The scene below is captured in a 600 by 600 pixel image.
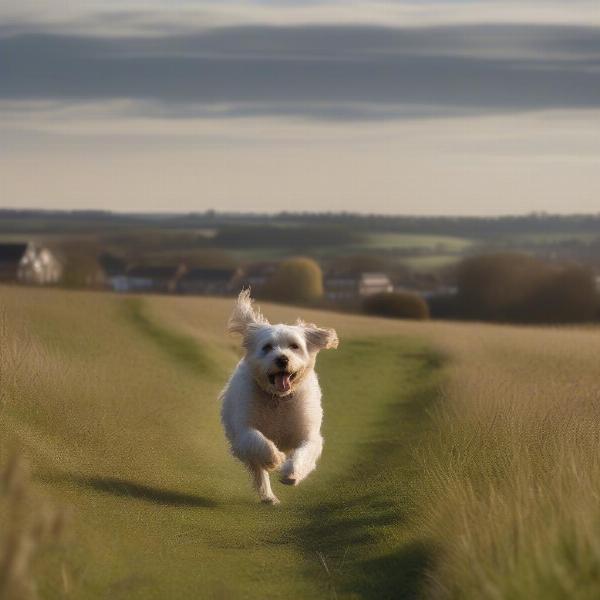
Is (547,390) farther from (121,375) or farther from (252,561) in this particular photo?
(252,561)

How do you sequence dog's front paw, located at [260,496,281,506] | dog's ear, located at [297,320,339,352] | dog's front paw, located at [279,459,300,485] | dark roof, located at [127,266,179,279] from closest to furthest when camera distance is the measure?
dog's front paw, located at [279,459,300,485] < dog's ear, located at [297,320,339,352] < dog's front paw, located at [260,496,281,506] < dark roof, located at [127,266,179,279]

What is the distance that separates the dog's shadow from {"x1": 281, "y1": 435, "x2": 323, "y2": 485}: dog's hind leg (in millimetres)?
1280

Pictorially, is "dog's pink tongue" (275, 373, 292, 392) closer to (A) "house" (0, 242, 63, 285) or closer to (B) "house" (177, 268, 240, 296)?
(A) "house" (0, 242, 63, 285)

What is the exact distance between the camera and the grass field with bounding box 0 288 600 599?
9016 mm

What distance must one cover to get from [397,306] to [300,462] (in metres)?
49.7

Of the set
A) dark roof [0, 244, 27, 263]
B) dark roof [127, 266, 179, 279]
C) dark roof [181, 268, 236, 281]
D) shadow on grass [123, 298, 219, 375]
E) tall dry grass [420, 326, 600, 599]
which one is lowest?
tall dry grass [420, 326, 600, 599]

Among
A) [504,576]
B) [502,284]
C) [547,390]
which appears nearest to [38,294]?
[547,390]

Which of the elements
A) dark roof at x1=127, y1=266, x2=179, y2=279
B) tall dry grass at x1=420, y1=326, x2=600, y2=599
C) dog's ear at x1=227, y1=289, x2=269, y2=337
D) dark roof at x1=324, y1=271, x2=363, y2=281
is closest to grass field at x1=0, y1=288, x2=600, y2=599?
tall dry grass at x1=420, y1=326, x2=600, y2=599

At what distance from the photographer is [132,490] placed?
13641 millimetres

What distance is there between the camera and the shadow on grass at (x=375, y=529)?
405 inches

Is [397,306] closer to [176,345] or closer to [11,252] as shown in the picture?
[11,252]

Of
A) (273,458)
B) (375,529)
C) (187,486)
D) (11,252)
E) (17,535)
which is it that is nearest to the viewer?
(17,535)

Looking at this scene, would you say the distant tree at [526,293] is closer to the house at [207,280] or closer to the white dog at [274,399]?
the house at [207,280]

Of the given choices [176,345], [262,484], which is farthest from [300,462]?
[176,345]
